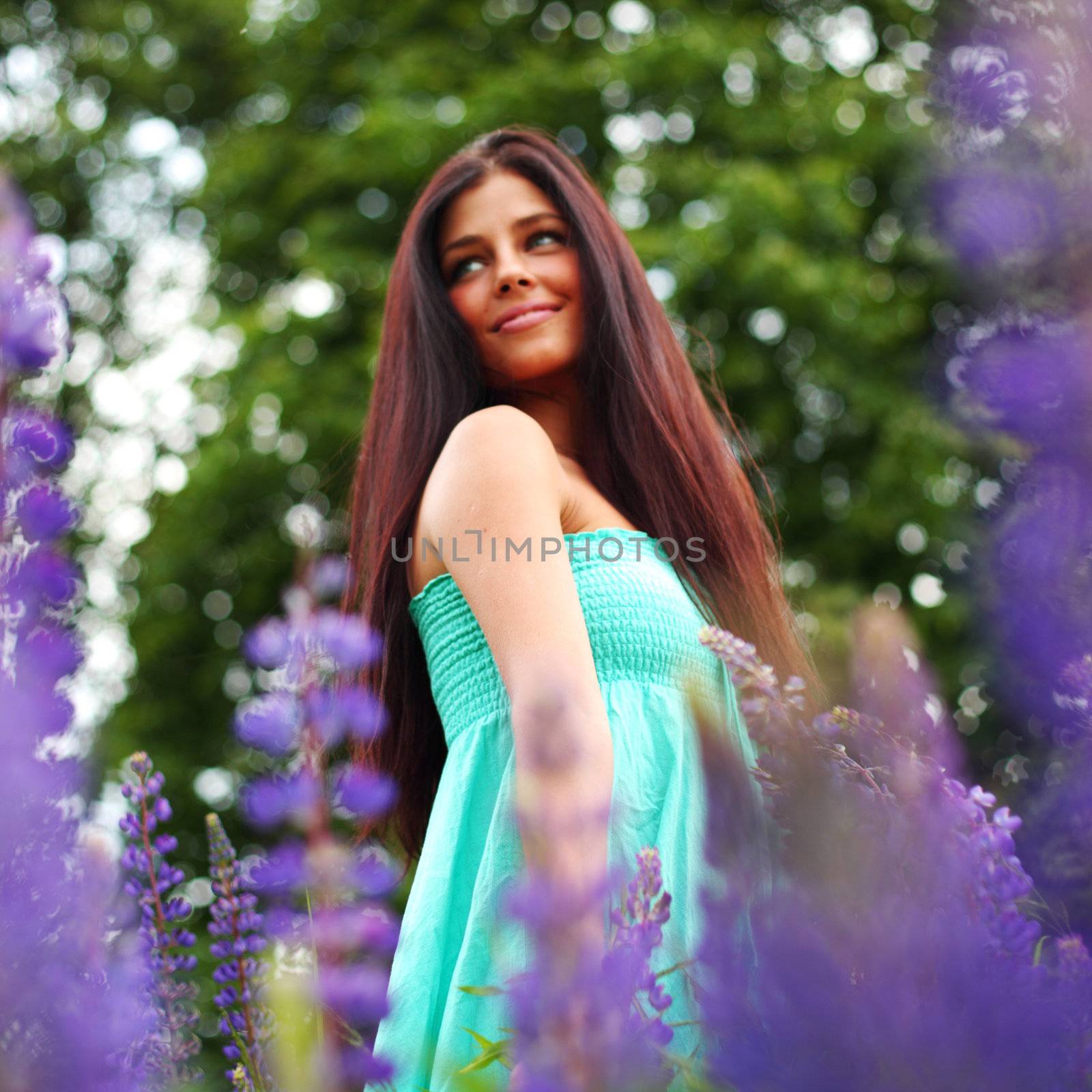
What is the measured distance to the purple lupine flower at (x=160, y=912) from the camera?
1.19m

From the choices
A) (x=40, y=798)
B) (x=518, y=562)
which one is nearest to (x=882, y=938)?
(x=40, y=798)

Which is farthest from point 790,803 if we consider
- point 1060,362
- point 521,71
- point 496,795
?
point 521,71

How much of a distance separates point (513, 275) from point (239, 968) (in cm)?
146

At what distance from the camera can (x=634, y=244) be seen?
7.30m

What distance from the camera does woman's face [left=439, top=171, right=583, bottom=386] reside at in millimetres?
2361

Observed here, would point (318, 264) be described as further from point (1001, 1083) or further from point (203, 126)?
point (1001, 1083)

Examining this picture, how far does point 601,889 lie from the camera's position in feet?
2.02

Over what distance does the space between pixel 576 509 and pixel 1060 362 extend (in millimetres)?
1421

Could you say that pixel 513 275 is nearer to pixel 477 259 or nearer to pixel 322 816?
pixel 477 259

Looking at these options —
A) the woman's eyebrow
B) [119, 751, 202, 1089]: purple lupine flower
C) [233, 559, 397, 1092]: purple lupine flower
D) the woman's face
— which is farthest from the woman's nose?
[233, 559, 397, 1092]: purple lupine flower

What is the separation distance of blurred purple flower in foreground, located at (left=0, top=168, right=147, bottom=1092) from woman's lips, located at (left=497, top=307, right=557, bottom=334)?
1536 mm

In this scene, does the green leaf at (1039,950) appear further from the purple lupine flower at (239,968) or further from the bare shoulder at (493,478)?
the bare shoulder at (493,478)

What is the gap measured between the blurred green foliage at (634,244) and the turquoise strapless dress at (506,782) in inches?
178

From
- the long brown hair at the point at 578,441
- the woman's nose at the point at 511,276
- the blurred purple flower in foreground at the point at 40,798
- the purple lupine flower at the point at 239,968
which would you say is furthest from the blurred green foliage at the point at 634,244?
the blurred purple flower in foreground at the point at 40,798
